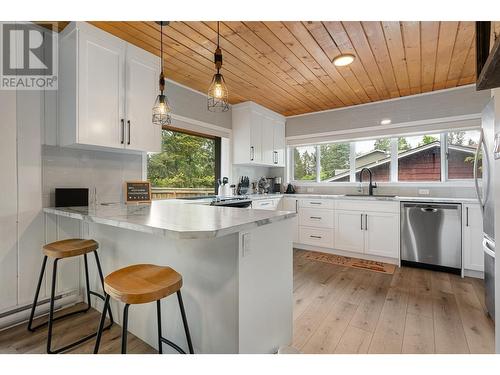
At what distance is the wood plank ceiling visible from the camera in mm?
2074

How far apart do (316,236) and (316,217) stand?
1.00 ft

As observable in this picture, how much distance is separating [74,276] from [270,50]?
285 centimetres

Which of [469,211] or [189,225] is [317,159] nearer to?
[469,211]

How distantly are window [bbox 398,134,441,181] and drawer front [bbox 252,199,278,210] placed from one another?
6.57 ft

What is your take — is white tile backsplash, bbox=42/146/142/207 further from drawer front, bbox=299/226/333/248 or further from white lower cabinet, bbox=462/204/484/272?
white lower cabinet, bbox=462/204/484/272

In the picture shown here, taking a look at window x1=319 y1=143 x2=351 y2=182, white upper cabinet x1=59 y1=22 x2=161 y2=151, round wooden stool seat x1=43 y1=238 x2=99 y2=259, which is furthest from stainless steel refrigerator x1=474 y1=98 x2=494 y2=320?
round wooden stool seat x1=43 y1=238 x2=99 y2=259

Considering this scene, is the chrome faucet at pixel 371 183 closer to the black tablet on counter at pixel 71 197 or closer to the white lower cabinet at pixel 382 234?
the white lower cabinet at pixel 382 234

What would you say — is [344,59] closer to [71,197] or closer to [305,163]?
→ [305,163]

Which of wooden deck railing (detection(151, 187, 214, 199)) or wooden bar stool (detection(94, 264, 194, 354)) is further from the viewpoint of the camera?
wooden deck railing (detection(151, 187, 214, 199))

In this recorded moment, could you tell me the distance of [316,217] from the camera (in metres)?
3.99

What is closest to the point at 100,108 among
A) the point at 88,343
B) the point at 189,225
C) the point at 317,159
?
the point at 189,225

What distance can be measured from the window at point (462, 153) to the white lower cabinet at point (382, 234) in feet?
3.67

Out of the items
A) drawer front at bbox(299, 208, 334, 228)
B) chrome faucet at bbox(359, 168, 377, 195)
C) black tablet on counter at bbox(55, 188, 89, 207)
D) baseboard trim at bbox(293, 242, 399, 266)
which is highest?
chrome faucet at bbox(359, 168, 377, 195)

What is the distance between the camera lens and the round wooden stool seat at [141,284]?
1.12 m
